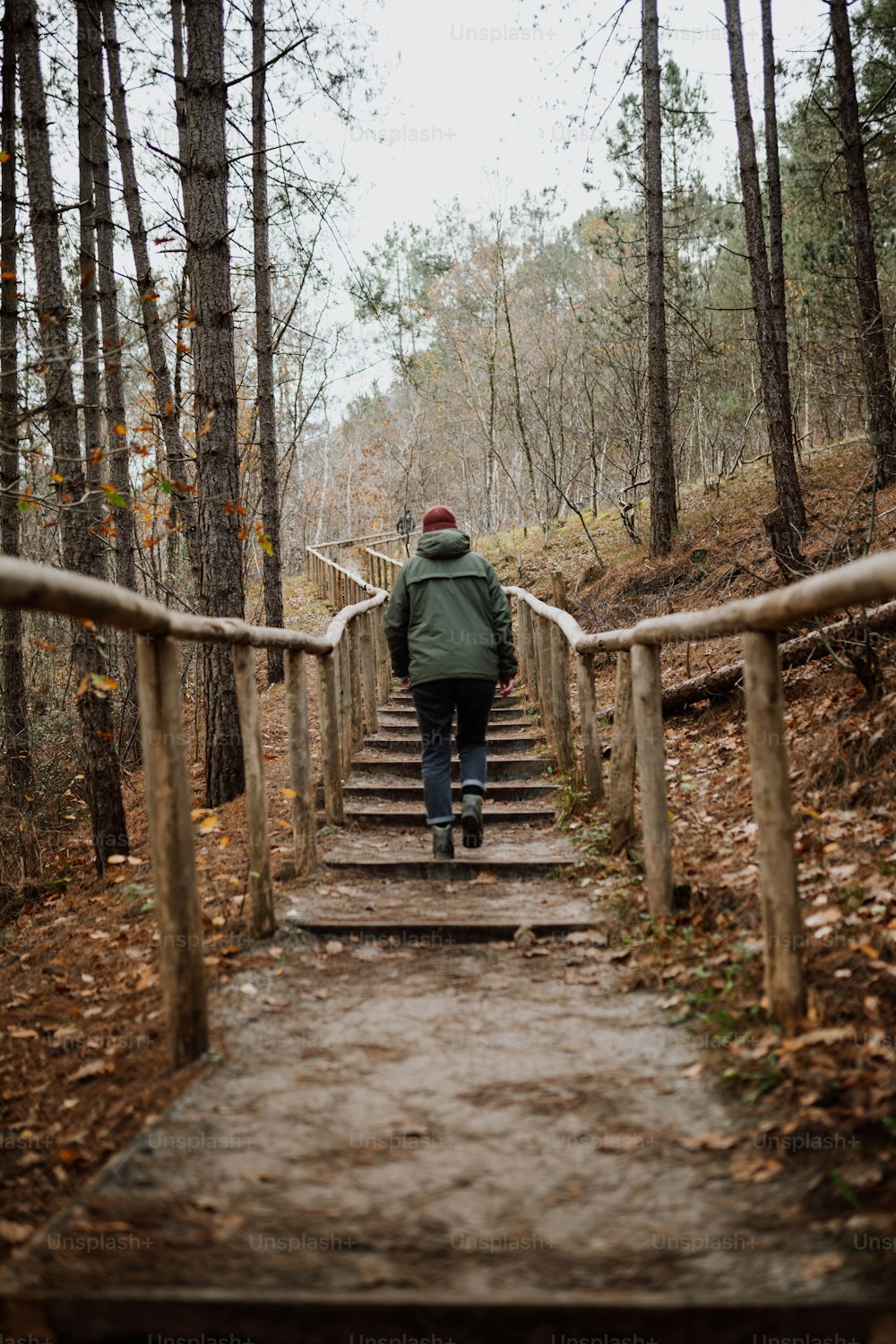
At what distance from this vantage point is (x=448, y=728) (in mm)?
6316

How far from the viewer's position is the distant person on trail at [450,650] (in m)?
6.12

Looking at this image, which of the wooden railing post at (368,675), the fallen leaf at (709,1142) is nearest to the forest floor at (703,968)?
the fallen leaf at (709,1142)

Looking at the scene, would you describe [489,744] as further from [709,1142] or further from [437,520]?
[709,1142]

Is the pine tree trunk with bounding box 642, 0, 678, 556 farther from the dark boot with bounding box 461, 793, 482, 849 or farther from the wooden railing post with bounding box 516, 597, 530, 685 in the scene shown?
the dark boot with bounding box 461, 793, 482, 849

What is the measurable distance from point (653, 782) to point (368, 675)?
5480 mm

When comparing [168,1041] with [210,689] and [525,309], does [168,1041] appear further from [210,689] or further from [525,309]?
[525,309]

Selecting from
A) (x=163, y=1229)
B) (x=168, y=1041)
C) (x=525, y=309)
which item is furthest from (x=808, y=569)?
(x=525, y=309)

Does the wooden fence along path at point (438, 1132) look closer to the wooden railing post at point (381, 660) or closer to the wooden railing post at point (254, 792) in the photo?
the wooden railing post at point (254, 792)

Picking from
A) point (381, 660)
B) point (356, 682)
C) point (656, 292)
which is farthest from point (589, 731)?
point (656, 292)

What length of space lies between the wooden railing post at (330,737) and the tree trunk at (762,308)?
721cm

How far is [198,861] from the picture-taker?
6.45 m

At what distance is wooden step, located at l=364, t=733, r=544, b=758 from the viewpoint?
8.66m

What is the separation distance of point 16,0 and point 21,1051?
337 inches

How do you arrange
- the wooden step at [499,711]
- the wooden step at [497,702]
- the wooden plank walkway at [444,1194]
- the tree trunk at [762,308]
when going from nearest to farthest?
the wooden plank walkway at [444,1194] → the wooden step at [499,711] → the wooden step at [497,702] → the tree trunk at [762,308]
